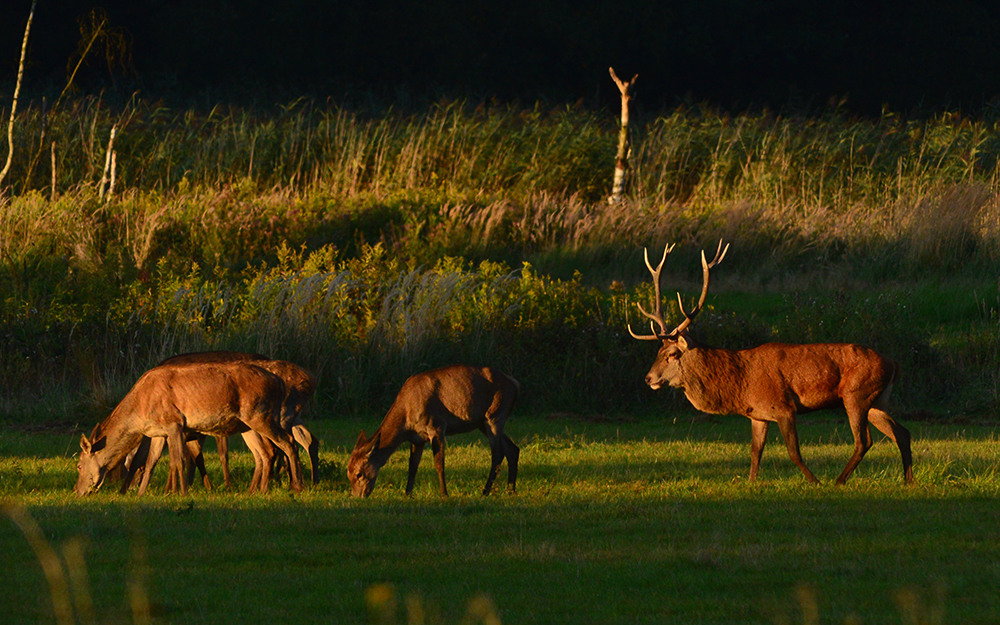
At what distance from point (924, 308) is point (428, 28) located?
28.4 m

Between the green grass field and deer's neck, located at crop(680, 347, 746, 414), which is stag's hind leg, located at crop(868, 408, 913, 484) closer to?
the green grass field

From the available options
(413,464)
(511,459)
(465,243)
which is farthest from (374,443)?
(465,243)

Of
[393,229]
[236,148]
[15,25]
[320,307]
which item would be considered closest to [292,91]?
[15,25]

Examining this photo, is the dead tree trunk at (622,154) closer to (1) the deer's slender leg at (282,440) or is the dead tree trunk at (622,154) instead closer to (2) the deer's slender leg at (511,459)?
(2) the deer's slender leg at (511,459)

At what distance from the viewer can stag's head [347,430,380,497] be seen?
11.9 meters

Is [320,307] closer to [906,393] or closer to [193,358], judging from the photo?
[193,358]

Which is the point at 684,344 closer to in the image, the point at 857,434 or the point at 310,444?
the point at 857,434

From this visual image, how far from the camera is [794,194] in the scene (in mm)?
28062

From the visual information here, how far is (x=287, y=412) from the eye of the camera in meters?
12.3

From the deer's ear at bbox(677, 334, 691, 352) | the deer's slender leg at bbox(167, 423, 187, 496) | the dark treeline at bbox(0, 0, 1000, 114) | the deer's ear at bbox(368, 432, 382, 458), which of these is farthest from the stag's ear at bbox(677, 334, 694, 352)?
the dark treeline at bbox(0, 0, 1000, 114)

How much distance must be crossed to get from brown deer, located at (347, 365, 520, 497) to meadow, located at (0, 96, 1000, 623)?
1.35 ft

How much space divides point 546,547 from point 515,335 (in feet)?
33.7

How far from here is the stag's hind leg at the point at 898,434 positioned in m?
12.1

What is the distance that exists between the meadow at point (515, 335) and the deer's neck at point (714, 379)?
0.71 metres
